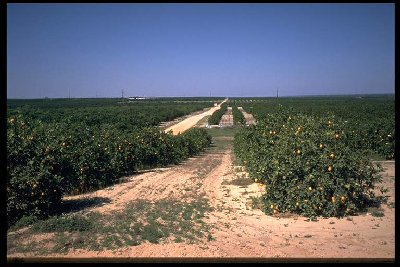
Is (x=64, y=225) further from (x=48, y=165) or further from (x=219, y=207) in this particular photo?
(x=219, y=207)

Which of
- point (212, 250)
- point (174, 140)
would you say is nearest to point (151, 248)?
point (212, 250)

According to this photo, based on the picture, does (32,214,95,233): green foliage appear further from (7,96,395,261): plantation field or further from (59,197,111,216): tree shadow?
(59,197,111,216): tree shadow

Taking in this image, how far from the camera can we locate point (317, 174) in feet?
26.1

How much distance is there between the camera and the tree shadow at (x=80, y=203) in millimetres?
8742

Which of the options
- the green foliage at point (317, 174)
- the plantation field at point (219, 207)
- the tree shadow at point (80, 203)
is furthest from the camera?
the tree shadow at point (80, 203)

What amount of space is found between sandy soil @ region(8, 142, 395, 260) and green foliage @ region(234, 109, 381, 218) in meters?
0.37

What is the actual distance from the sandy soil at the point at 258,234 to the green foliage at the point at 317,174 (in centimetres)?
37

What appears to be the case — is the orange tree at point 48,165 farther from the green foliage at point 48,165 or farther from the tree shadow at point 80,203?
the tree shadow at point 80,203

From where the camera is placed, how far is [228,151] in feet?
78.4

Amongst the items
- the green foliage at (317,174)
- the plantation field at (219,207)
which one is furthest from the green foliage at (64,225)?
the green foliage at (317,174)

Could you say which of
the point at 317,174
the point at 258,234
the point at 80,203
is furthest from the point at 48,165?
the point at 317,174

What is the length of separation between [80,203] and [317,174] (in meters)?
6.66
